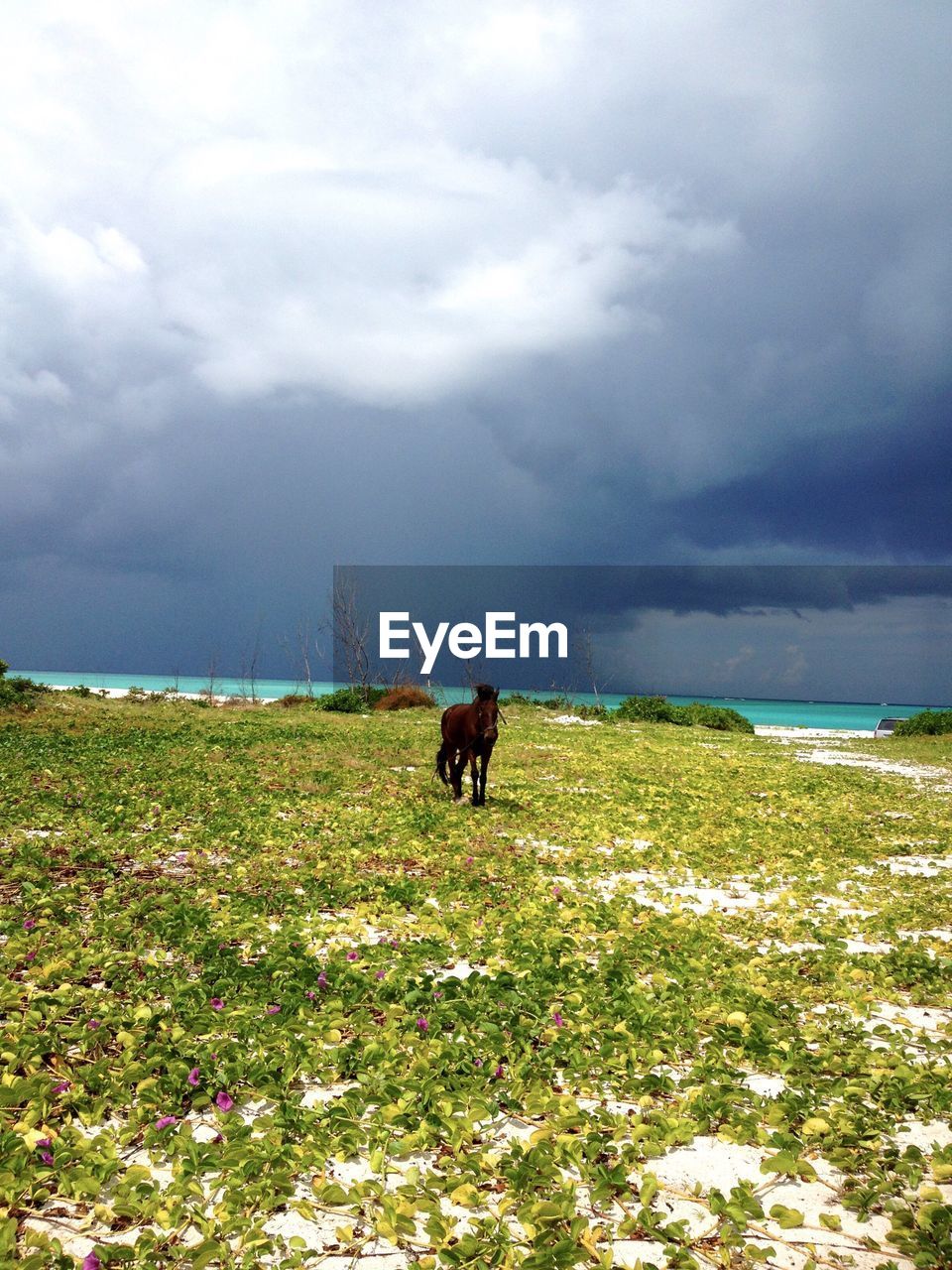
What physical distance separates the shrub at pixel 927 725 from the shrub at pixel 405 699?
32216mm

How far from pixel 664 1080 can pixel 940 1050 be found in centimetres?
252

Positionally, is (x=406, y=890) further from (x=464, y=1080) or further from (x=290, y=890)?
(x=464, y=1080)

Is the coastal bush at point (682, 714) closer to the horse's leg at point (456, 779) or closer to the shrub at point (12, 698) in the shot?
the shrub at point (12, 698)

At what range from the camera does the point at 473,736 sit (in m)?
15.7

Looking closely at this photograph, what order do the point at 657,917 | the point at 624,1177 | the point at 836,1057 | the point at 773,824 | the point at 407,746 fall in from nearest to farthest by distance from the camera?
1. the point at 624,1177
2. the point at 836,1057
3. the point at 657,917
4. the point at 773,824
5. the point at 407,746

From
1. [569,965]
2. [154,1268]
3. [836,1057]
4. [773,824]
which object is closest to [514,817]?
[773,824]

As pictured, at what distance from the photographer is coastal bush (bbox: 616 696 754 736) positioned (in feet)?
174

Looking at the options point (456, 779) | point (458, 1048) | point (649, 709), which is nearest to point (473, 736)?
point (456, 779)

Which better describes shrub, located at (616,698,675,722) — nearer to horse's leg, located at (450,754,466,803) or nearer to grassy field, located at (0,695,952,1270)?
horse's leg, located at (450,754,466,803)

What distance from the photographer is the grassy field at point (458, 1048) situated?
13.1 ft

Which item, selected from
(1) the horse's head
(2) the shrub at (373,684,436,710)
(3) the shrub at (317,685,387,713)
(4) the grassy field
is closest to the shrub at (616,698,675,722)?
(2) the shrub at (373,684,436,710)

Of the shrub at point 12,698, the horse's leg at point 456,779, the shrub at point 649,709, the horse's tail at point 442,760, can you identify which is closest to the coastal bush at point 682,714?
the shrub at point 649,709

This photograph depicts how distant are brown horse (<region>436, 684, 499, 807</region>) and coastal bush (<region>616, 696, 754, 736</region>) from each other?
124 feet

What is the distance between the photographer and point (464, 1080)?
525cm
